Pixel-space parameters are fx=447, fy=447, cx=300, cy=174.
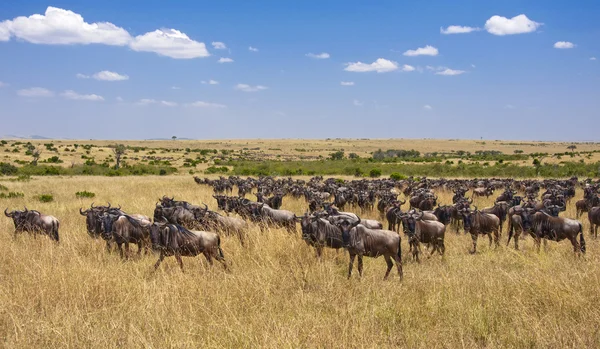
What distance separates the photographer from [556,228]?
11.2 m

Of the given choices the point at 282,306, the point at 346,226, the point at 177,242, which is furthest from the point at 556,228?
the point at 177,242

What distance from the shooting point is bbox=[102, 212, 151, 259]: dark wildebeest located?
10.5m

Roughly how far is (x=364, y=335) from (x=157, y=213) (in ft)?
26.1

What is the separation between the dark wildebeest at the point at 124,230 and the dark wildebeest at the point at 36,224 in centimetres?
212

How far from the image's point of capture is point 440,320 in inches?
245

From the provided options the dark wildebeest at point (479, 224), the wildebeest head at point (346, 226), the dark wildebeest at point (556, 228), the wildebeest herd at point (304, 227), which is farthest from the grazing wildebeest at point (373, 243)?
the dark wildebeest at point (556, 228)

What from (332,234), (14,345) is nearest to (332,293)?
(332,234)

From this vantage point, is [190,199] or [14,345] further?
[190,199]

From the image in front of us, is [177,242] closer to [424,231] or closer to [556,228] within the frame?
[424,231]

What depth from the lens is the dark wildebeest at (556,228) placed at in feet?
35.9

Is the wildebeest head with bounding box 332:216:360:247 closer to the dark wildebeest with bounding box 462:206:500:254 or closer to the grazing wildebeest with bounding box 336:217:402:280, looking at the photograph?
the grazing wildebeest with bounding box 336:217:402:280

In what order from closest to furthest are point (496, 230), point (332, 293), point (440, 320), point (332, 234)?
1. point (440, 320)
2. point (332, 293)
3. point (332, 234)
4. point (496, 230)

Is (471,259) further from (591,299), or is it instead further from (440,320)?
(440,320)

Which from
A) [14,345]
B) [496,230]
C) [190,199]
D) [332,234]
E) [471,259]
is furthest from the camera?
[190,199]
